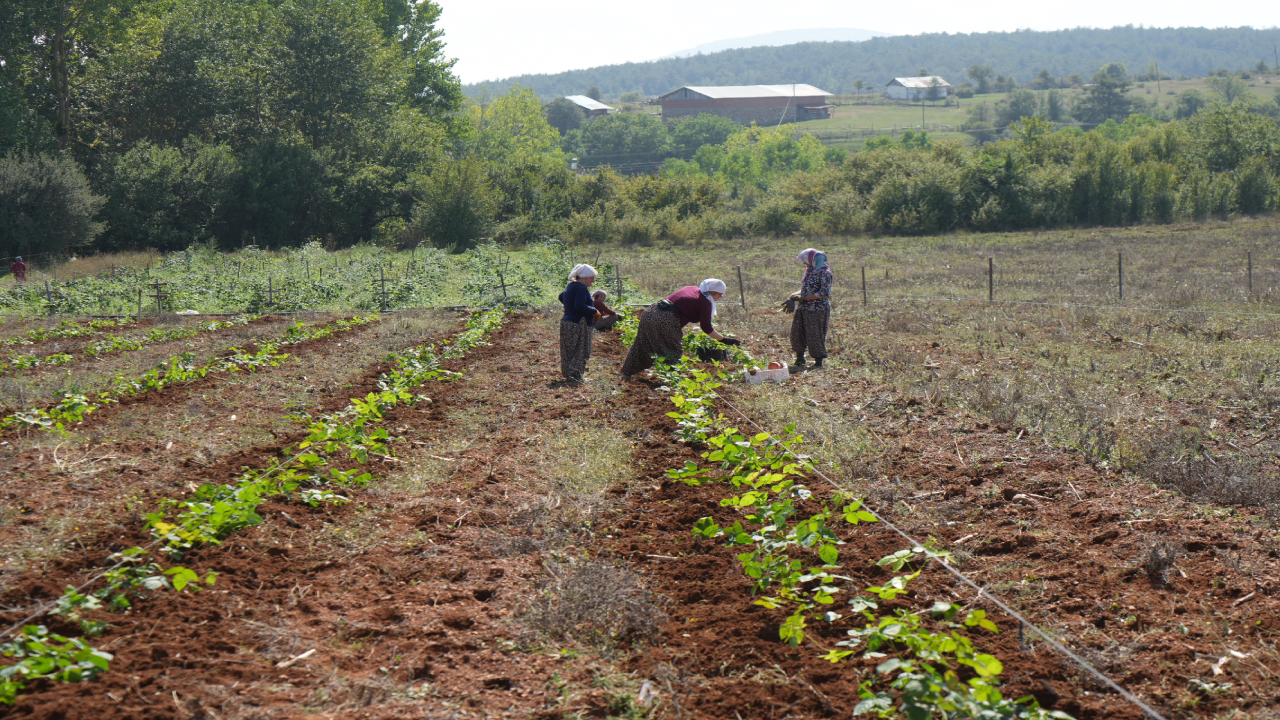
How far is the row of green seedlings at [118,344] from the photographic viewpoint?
11.2 m

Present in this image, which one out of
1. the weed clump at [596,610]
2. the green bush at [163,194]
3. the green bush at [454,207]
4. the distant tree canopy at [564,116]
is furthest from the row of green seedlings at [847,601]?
the distant tree canopy at [564,116]

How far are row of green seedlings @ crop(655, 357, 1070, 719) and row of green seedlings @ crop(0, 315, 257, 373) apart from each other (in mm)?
9078

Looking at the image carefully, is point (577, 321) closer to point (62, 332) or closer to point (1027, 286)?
point (62, 332)

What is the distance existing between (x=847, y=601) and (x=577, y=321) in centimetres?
601

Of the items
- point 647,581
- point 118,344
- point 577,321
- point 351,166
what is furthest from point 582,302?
point 351,166

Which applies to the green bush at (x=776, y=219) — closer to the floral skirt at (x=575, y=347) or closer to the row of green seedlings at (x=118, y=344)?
the row of green seedlings at (x=118, y=344)

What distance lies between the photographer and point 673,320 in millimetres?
9953

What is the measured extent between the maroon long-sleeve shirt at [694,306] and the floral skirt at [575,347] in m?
1.03

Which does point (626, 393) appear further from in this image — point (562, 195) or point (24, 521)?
point (562, 195)

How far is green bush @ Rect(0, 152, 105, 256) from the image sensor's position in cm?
2703

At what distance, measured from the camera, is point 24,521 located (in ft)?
16.8

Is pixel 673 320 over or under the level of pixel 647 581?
over

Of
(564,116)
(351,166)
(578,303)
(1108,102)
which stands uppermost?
(564,116)

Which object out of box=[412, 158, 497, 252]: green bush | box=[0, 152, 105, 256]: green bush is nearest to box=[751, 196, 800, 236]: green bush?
box=[412, 158, 497, 252]: green bush
